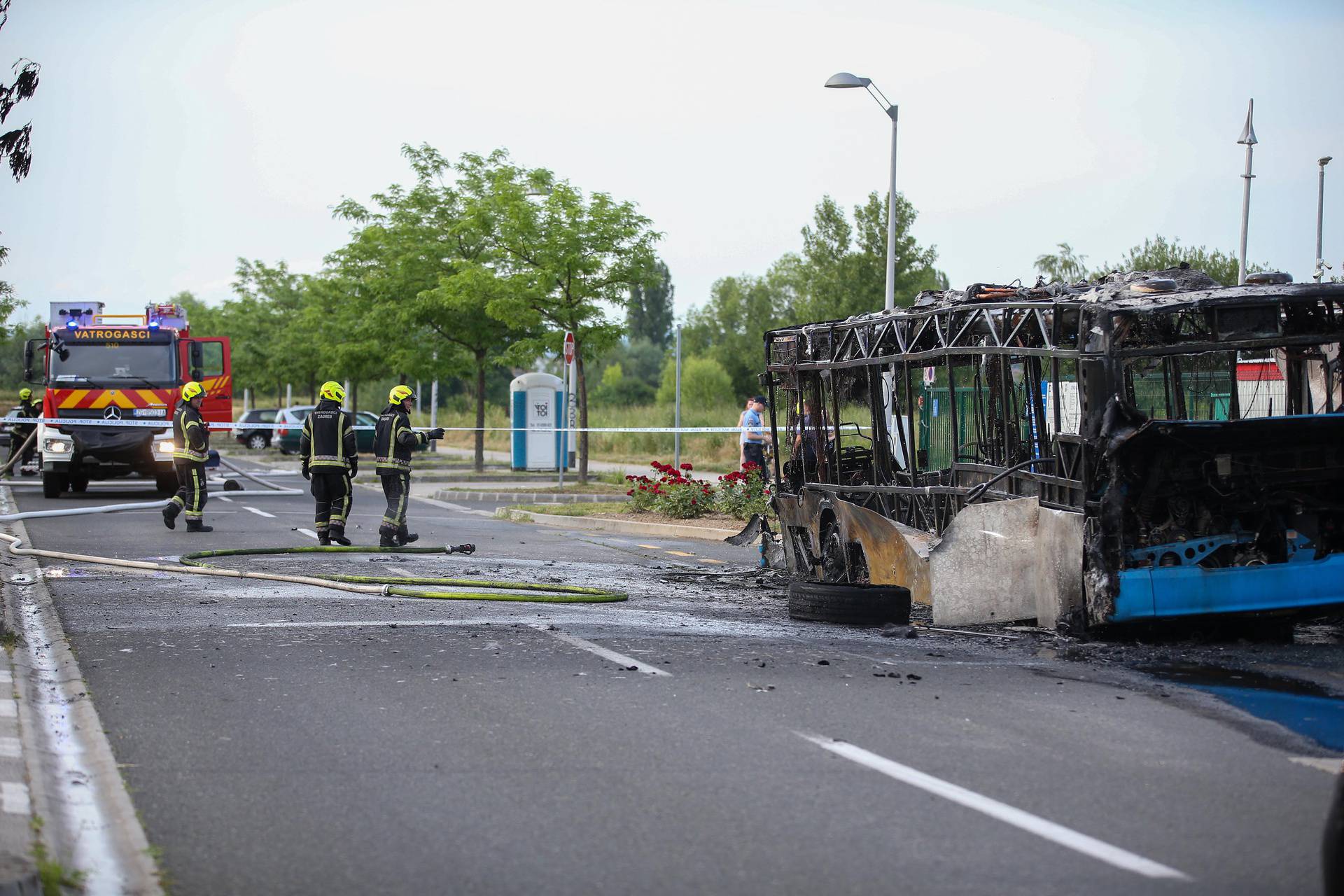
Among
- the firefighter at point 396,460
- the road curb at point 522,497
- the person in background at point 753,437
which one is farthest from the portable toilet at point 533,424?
the firefighter at point 396,460

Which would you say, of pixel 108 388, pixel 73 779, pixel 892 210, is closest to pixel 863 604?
pixel 73 779

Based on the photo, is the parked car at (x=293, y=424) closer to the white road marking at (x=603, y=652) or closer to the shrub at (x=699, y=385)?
the shrub at (x=699, y=385)

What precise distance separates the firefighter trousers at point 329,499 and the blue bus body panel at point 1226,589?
958 cm

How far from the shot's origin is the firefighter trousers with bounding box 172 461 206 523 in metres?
17.6

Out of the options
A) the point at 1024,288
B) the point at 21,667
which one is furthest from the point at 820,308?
the point at 21,667

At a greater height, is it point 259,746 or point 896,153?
point 896,153

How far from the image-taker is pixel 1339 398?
9.12 m

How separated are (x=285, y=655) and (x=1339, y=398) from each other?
6905mm

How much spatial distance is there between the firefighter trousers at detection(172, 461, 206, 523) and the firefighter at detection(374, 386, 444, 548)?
3.41 meters

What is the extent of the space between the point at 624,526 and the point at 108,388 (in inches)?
413

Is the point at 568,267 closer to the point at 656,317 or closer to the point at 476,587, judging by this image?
the point at 476,587

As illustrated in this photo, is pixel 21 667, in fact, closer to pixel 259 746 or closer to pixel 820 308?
pixel 259 746

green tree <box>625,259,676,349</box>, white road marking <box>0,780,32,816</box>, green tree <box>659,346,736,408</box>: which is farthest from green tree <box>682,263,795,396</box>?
white road marking <box>0,780,32,816</box>

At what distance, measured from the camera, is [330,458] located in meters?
15.5
